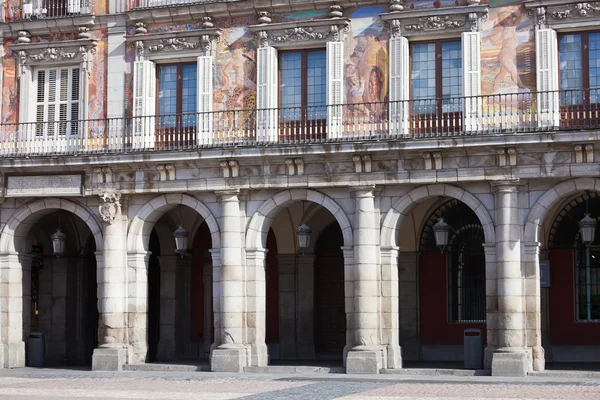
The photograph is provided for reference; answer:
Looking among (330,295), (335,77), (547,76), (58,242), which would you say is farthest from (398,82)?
(58,242)

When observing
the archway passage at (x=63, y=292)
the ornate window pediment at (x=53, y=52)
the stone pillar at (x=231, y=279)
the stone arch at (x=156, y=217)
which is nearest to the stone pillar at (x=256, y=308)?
the stone pillar at (x=231, y=279)

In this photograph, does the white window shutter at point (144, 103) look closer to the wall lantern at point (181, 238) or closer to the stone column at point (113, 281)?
the stone column at point (113, 281)

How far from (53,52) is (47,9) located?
46.9 inches

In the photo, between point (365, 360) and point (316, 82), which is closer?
point (365, 360)

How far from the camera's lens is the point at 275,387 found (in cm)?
2364

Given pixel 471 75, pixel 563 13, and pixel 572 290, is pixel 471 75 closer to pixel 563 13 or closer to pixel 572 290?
pixel 563 13

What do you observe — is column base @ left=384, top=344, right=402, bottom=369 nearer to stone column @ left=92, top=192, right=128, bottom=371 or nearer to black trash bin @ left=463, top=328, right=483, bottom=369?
black trash bin @ left=463, top=328, right=483, bottom=369

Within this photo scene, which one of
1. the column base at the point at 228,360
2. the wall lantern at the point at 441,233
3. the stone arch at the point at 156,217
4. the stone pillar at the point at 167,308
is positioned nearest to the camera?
the column base at the point at 228,360

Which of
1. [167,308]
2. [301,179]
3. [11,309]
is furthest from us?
[167,308]

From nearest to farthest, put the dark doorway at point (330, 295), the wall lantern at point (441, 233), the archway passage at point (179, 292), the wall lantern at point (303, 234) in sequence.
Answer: the wall lantern at point (441, 233), the wall lantern at point (303, 234), the dark doorway at point (330, 295), the archway passage at point (179, 292)

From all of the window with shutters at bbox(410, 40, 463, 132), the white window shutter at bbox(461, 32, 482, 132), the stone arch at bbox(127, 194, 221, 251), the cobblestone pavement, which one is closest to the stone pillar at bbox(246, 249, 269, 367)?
the stone arch at bbox(127, 194, 221, 251)

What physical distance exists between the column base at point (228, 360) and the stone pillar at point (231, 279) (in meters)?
0.08

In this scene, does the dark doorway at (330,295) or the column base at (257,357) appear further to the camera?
the dark doorway at (330,295)

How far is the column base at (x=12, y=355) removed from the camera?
30375 mm
